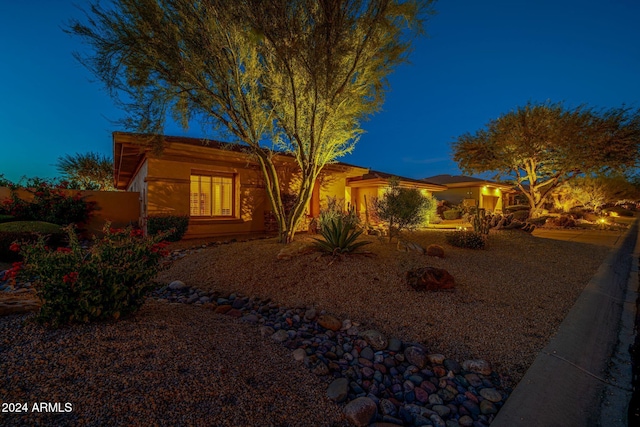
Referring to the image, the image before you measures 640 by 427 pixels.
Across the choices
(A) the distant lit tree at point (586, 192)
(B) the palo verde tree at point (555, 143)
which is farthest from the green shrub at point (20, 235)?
(A) the distant lit tree at point (586, 192)

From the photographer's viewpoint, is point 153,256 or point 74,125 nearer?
point 153,256

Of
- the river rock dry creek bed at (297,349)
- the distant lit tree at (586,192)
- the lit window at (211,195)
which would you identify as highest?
the distant lit tree at (586,192)

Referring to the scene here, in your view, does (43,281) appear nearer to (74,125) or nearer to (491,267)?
(491,267)

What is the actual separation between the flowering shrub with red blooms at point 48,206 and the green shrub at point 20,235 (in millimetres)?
2275

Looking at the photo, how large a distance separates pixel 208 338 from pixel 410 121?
420 ft

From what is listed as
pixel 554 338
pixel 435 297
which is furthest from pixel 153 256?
pixel 554 338

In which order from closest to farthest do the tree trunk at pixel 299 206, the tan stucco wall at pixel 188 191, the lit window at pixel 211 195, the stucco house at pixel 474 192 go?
the tree trunk at pixel 299 206 < the tan stucco wall at pixel 188 191 < the lit window at pixel 211 195 < the stucco house at pixel 474 192

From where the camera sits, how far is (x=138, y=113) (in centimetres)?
736

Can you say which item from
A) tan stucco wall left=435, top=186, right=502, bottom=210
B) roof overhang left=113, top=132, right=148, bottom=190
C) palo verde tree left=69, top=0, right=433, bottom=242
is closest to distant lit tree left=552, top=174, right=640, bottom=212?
tan stucco wall left=435, top=186, right=502, bottom=210

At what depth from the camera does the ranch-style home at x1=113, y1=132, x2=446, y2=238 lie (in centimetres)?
965

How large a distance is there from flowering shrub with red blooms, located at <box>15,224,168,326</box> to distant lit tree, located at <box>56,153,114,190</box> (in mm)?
28724

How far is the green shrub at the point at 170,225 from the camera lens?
9039 mm

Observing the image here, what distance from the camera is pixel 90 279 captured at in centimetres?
261

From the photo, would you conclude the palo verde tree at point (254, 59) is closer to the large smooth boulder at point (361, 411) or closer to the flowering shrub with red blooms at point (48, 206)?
the flowering shrub with red blooms at point (48, 206)
